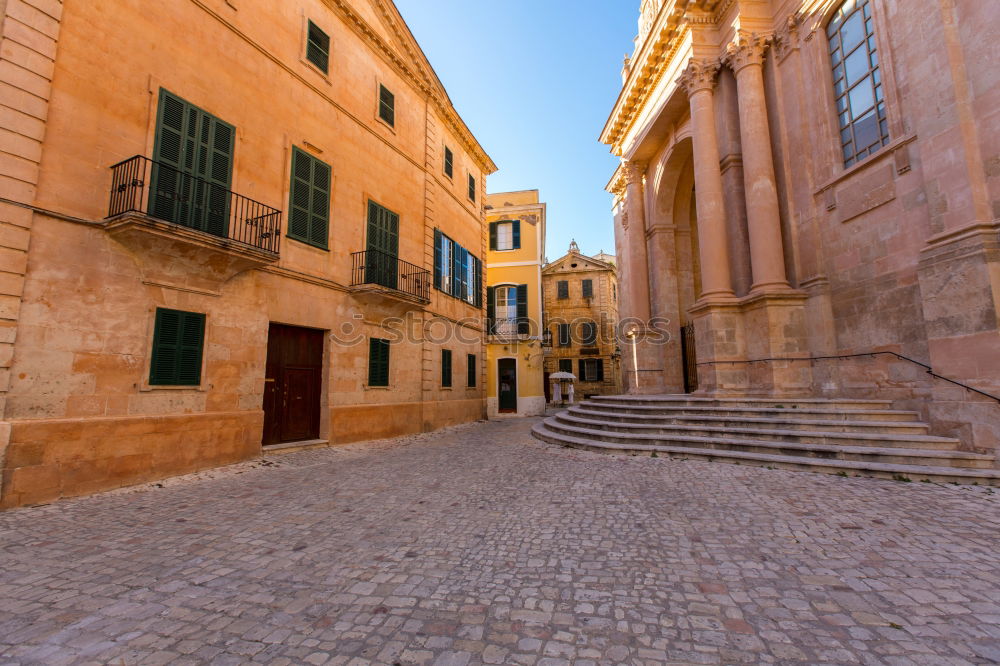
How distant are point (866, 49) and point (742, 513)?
9970 mm

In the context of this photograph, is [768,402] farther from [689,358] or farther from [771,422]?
[689,358]

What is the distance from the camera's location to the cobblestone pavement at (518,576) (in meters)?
2.42

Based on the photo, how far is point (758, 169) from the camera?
10.5 m

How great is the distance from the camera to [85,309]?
6262 mm

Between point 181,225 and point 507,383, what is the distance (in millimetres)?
18326

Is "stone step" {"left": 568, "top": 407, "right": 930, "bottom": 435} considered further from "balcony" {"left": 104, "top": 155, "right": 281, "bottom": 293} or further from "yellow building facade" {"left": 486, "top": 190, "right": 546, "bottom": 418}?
"yellow building facade" {"left": 486, "top": 190, "right": 546, "bottom": 418}

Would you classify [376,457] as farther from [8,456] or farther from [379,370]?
[8,456]

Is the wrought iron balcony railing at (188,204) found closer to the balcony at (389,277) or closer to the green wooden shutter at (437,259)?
the balcony at (389,277)

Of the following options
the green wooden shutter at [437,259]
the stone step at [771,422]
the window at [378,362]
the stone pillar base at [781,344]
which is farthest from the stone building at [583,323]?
the stone pillar base at [781,344]

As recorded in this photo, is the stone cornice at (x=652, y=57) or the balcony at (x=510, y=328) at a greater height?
the stone cornice at (x=652, y=57)

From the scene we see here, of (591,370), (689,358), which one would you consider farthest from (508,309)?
(591,370)

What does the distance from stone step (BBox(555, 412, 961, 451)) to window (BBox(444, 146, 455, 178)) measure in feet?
36.1

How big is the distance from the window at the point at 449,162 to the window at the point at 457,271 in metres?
2.65

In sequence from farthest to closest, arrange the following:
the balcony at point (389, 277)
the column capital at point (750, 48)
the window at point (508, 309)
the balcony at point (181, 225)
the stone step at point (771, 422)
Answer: the window at point (508, 309)
the balcony at point (389, 277)
the column capital at point (750, 48)
the stone step at point (771, 422)
the balcony at point (181, 225)
